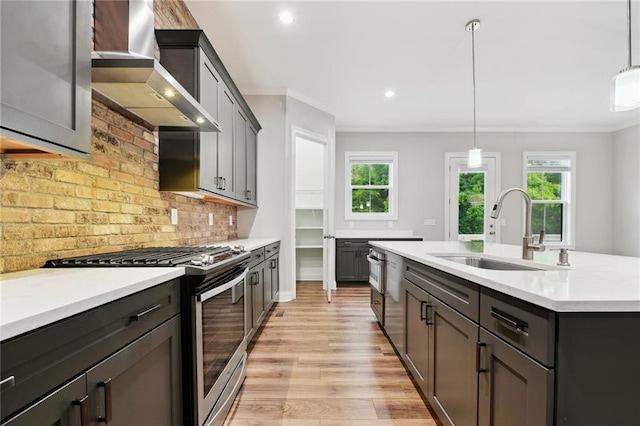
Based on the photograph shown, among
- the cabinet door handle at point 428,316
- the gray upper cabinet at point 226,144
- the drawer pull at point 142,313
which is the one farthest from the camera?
the gray upper cabinet at point 226,144

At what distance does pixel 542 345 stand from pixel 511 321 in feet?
0.43

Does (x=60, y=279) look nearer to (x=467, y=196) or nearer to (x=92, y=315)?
(x=92, y=315)

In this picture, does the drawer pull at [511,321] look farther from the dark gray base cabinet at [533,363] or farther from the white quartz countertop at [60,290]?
the white quartz countertop at [60,290]

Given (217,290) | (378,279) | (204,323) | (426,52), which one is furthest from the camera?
(426,52)

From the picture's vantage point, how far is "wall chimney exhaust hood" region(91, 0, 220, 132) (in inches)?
48.8

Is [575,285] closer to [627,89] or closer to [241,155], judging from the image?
[627,89]

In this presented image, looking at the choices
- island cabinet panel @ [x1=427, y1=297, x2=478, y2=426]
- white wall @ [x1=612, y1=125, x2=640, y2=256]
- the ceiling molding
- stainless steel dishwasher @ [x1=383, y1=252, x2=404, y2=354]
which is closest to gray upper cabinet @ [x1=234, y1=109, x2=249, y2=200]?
stainless steel dishwasher @ [x1=383, y1=252, x2=404, y2=354]

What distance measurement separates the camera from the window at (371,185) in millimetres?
5824

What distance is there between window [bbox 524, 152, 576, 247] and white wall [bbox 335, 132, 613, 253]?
147mm

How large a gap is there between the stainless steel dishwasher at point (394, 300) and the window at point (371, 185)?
3174 millimetres

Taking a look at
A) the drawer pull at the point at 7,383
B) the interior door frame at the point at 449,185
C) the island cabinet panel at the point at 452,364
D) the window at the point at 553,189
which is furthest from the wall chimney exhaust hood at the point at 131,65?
the window at the point at 553,189

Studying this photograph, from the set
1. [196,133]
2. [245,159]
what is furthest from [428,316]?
[245,159]

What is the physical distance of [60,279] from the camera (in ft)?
3.17

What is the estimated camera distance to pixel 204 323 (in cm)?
137
